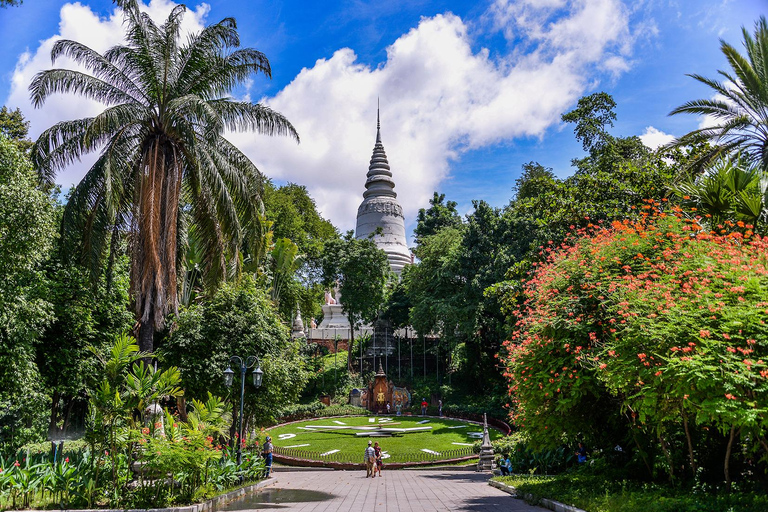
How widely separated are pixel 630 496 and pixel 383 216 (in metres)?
53.0

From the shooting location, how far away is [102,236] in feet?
49.5

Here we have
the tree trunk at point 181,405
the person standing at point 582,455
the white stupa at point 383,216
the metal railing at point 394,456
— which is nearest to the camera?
the person standing at point 582,455

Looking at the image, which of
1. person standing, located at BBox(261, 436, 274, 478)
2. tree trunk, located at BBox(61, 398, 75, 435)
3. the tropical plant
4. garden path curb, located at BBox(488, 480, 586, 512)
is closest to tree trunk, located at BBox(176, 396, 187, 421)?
tree trunk, located at BBox(61, 398, 75, 435)

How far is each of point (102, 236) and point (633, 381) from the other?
12.6 m

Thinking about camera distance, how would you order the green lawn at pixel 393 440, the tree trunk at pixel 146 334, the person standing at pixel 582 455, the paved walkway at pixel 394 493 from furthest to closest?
the green lawn at pixel 393 440 → the person standing at pixel 582 455 → the tree trunk at pixel 146 334 → the paved walkway at pixel 394 493

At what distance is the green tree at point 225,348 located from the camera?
1873 centimetres

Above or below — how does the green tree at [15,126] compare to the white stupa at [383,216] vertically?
below

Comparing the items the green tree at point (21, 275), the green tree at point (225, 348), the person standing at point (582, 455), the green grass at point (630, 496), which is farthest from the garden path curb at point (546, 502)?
the green tree at point (21, 275)

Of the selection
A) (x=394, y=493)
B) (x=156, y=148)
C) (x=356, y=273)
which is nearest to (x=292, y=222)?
(x=356, y=273)

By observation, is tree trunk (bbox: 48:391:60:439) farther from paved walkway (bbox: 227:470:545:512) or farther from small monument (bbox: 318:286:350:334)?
small monument (bbox: 318:286:350:334)

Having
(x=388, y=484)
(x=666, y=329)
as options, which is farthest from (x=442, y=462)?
(x=666, y=329)

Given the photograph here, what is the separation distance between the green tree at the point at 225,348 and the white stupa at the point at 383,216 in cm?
3850

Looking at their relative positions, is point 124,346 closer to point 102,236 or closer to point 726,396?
point 102,236

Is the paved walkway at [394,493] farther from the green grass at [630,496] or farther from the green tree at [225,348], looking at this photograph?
the green tree at [225,348]
